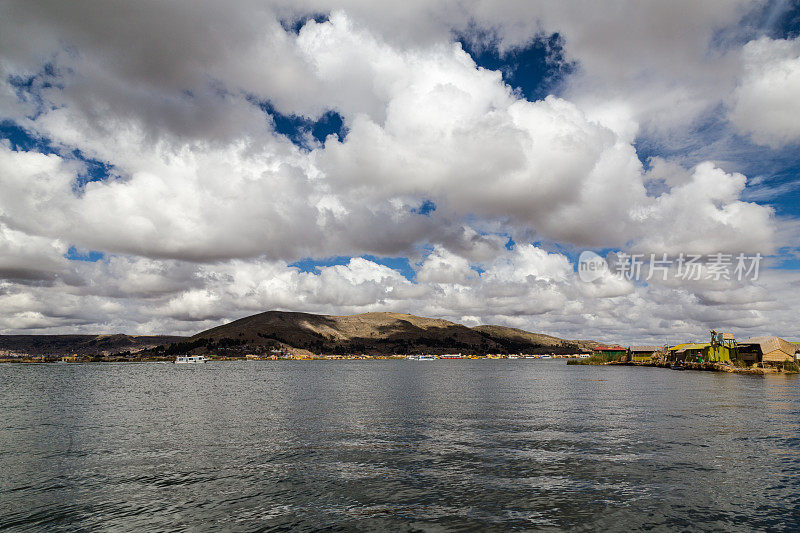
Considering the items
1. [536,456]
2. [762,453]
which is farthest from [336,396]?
[762,453]

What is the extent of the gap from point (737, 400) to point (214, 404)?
270 feet

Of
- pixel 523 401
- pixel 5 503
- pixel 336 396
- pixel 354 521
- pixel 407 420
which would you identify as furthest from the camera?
pixel 336 396

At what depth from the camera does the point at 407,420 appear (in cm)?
5381

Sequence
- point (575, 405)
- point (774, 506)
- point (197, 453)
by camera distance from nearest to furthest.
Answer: point (774, 506), point (197, 453), point (575, 405)

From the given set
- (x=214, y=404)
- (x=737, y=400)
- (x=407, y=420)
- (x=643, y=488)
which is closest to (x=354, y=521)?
(x=643, y=488)

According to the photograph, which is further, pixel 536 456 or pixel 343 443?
pixel 343 443

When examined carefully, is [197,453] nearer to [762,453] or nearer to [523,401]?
[762,453]

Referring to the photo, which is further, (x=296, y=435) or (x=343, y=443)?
(x=296, y=435)

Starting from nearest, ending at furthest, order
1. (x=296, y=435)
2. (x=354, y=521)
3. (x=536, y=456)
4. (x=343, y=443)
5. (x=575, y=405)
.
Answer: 1. (x=354, y=521)
2. (x=536, y=456)
3. (x=343, y=443)
4. (x=296, y=435)
5. (x=575, y=405)

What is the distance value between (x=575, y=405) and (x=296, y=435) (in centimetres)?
4211

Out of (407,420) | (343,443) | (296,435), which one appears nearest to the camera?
(343,443)

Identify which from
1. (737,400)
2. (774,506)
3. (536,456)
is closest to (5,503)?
(536,456)

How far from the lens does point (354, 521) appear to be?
22.8 m

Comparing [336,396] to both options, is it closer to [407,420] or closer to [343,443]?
[407,420]
